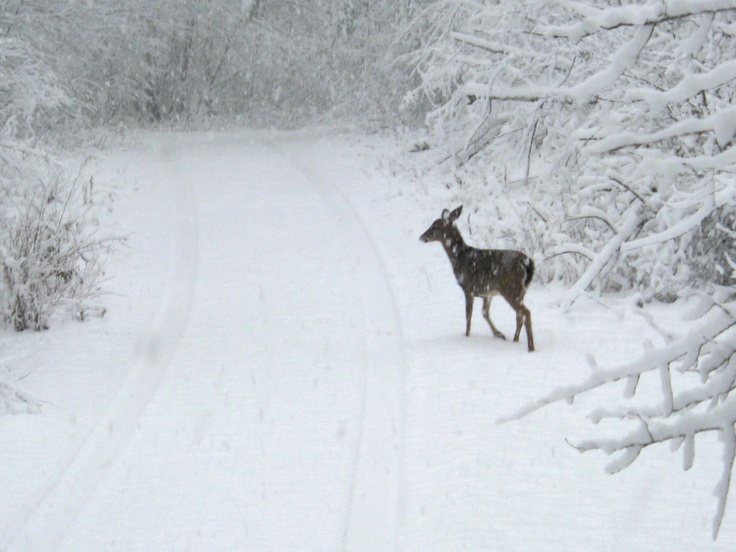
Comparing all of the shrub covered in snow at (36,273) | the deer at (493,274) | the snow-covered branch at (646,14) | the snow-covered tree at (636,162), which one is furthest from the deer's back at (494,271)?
the snow-covered branch at (646,14)

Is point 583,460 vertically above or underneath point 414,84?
underneath

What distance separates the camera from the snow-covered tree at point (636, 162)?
262 centimetres

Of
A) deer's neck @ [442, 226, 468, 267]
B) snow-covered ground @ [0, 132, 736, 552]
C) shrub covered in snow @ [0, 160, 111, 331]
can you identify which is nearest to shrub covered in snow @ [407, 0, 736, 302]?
snow-covered ground @ [0, 132, 736, 552]

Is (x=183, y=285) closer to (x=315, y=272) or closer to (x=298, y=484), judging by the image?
(x=315, y=272)

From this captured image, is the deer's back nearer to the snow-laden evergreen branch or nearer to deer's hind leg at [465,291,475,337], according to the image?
deer's hind leg at [465,291,475,337]

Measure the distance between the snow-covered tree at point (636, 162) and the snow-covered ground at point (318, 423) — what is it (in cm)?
62

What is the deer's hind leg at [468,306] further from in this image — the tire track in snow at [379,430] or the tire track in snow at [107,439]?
the tire track in snow at [107,439]

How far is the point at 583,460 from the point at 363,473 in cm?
157

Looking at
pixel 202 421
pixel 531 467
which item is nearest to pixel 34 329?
pixel 202 421

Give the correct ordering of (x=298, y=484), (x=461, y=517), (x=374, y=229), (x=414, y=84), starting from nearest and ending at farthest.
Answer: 1. (x=461, y=517)
2. (x=298, y=484)
3. (x=374, y=229)
4. (x=414, y=84)

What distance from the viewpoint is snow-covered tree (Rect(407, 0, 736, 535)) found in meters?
2.62

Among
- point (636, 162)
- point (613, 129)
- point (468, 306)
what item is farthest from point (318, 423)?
point (636, 162)

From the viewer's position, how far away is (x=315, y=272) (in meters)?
11.7

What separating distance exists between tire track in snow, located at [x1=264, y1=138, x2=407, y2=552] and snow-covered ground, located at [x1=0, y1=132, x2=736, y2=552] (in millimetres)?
24
